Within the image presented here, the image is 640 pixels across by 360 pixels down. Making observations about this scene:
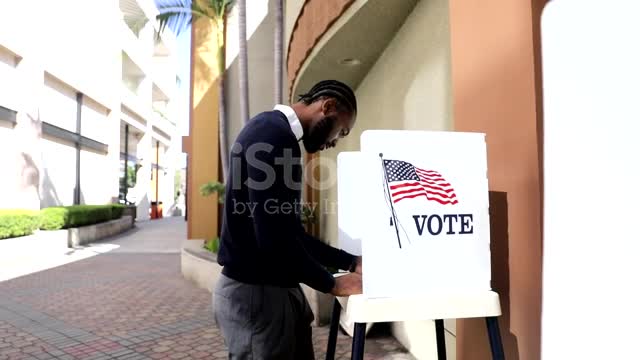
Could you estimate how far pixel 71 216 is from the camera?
14.5 m

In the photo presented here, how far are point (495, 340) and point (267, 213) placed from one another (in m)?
1.01

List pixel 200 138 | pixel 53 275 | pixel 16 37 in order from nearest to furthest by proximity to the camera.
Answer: pixel 53 275 < pixel 200 138 < pixel 16 37

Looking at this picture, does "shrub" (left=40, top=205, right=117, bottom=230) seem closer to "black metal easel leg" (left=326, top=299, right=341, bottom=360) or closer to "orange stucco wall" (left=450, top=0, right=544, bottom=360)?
"black metal easel leg" (left=326, top=299, right=341, bottom=360)

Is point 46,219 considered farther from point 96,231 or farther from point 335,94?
point 335,94

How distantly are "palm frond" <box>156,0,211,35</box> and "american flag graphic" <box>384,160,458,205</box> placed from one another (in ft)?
35.7

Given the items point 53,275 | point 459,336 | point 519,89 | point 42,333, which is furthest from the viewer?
point 53,275

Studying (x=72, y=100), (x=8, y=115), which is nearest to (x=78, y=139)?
(x=72, y=100)

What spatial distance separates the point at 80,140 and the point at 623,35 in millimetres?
21697

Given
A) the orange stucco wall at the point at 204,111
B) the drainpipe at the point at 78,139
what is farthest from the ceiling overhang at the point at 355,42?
the drainpipe at the point at 78,139

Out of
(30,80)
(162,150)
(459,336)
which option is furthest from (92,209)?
(162,150)

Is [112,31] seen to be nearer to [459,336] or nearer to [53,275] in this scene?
[53,275]

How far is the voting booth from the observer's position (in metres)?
1.74

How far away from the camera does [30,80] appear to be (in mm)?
15219

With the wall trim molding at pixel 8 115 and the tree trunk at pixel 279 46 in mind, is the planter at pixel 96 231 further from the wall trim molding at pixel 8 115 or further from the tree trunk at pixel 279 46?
the tree trunk at pixel 279 46
